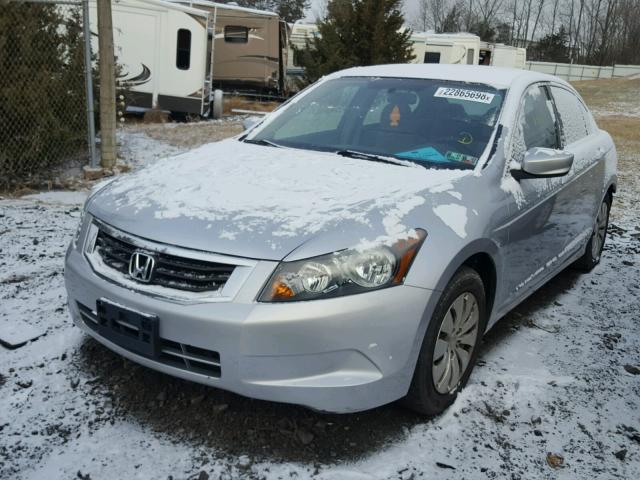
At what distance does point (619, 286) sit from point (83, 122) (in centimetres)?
625

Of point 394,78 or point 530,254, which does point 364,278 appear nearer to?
point 530,254

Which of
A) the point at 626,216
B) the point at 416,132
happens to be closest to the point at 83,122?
the point at 416,132

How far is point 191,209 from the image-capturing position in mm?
2631

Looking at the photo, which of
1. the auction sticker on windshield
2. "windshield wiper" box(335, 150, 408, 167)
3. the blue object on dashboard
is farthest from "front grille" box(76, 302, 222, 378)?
the auction sticker on windshield

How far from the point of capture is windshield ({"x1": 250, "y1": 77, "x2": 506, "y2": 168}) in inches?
132

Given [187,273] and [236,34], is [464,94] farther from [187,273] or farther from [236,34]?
[236,34]

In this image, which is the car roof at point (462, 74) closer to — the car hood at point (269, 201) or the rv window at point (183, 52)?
the car hood at point (269, 201)

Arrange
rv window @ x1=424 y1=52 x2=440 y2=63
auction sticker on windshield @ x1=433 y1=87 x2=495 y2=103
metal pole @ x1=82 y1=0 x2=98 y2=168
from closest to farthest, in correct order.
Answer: auction sticker on windshield @ x1=433 y1=87 x2=495 y2=103 < metal pole @ x1=82 y1=0 x2=98 y2=168 < rv window @ x1=424 y1=52 x2=440 y2=63

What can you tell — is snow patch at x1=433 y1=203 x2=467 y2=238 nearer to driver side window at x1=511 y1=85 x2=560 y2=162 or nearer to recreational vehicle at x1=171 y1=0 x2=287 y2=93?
driver side window at x1=511 y1=85 x2=560 y2=162

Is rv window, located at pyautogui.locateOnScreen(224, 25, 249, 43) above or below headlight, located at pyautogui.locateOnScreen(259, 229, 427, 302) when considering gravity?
above

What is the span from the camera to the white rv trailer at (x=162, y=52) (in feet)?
40.4

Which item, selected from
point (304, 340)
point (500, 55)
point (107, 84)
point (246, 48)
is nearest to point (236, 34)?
point (246, 48)

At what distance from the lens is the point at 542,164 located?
3141 mm

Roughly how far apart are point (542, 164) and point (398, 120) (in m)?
0.88
